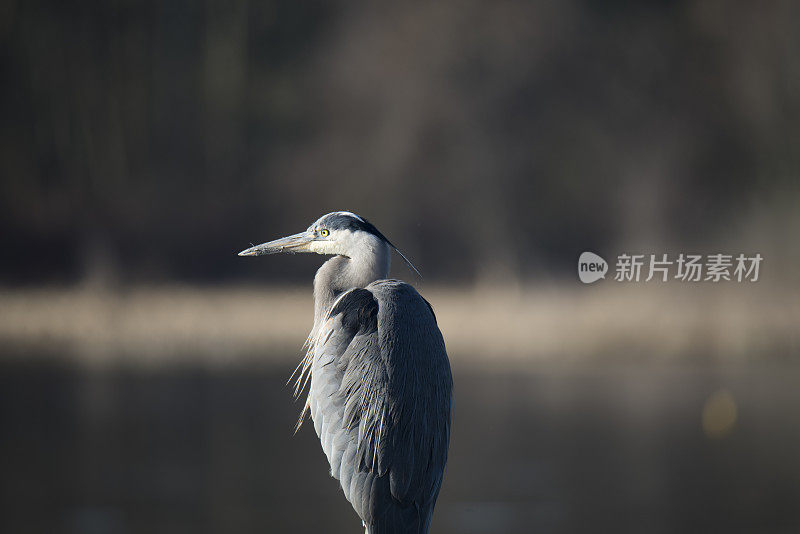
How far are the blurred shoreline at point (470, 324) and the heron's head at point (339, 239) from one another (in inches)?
219

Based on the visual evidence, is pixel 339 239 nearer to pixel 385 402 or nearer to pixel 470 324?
pixel 385 402

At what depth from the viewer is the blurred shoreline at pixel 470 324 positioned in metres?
8.56

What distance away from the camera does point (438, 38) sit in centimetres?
1078

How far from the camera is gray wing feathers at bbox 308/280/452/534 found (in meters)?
2.48

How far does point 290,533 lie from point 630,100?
296 inches

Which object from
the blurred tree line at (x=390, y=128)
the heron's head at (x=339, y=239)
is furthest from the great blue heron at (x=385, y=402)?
the blurred tree line at (x=390, y=128)

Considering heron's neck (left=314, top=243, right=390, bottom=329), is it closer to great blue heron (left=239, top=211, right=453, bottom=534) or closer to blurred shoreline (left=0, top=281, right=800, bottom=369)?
great blue heron (left=239, top=211, right=453, bottom=534)

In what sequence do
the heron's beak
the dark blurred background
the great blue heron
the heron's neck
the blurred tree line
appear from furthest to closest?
the blurred tree line → the dark blurred background → the heron's beak → the heron's neck → the great blue heron

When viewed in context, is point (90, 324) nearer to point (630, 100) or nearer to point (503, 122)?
point (503, 122)

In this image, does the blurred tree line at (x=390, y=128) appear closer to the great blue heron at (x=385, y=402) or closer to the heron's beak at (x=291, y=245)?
the heron's beak at (x=291, y=245)

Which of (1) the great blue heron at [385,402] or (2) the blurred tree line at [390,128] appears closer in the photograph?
(1) the great blue heron at [385,402]

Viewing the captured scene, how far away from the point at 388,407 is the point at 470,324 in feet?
24.7

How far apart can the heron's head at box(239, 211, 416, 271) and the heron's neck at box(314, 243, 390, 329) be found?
0.04 ft

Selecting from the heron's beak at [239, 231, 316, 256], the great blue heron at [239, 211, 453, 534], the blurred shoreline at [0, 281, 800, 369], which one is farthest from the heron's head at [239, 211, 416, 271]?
the blurred shoreline at [0, 281, 800, 369]
